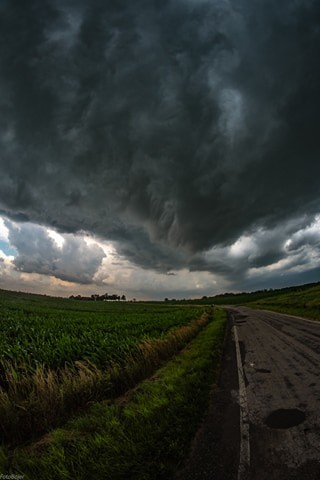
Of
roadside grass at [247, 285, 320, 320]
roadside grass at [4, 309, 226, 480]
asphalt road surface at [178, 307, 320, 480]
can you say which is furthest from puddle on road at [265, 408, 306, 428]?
roadside grass at [247, 285, 320, 320]

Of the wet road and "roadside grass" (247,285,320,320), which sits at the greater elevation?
the wet road

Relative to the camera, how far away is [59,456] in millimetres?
3703

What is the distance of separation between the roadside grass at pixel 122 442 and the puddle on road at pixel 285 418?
4.66 feet

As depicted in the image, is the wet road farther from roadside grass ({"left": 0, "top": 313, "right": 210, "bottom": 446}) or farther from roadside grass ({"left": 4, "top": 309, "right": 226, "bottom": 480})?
roadside grass ({"left": 0, "top": 313, "right": 210, "bottom": 446})

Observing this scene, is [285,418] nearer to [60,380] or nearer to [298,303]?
[60,380]

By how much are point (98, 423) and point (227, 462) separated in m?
2.59

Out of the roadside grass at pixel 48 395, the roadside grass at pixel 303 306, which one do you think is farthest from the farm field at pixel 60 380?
the roadside grass at pixel 303 306

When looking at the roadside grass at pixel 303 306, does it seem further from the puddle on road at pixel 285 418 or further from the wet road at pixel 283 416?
the puddle on road at pixel 285 418

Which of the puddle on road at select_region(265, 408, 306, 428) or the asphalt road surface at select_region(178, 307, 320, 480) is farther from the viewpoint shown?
the puddle on road at select_region(265, 408, 306, 428)

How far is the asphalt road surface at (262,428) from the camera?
3.32m

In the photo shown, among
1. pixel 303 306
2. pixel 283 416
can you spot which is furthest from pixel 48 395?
pixel 303 306

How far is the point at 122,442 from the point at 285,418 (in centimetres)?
325

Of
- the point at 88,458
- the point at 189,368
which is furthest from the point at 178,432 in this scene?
the point at 189,368

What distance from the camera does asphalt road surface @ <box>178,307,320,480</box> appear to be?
131 inches
